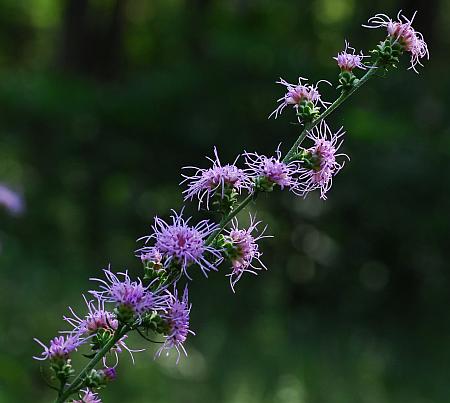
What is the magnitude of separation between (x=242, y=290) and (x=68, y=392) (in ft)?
27.2

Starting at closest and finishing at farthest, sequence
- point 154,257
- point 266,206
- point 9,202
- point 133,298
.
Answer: point 133,298
point 154,257
point 9,202
point 266,206

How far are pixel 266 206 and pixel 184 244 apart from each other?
884 cm

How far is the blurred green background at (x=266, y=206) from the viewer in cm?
870

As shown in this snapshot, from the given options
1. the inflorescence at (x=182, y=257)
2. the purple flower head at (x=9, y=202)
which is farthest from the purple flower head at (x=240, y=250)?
the purple flower head at (x=9, y=202)

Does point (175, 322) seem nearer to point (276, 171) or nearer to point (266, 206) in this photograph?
point (276, 171)

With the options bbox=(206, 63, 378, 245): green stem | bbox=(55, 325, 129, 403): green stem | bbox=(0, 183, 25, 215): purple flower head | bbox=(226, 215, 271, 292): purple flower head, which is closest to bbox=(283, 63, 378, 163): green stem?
bbox=(206, 63, 378, 245): green stem

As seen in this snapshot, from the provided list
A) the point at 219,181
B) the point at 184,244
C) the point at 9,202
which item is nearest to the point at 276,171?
the point at 219,181

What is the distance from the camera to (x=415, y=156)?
31.5 ft

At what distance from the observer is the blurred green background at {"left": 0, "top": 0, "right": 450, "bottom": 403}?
28.5ft

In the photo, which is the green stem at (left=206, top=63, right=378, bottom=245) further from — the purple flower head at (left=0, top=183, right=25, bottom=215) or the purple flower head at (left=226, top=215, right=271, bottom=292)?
the purple flower head at (left=0, top=183, right=25, bottom=215)

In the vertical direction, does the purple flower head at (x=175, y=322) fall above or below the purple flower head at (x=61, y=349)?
above

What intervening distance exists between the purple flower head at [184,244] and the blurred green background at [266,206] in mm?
6071

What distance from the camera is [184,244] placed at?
1.66 meters

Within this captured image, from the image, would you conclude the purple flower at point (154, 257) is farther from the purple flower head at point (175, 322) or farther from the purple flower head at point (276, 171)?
the purple flower head at point (276, 171)
